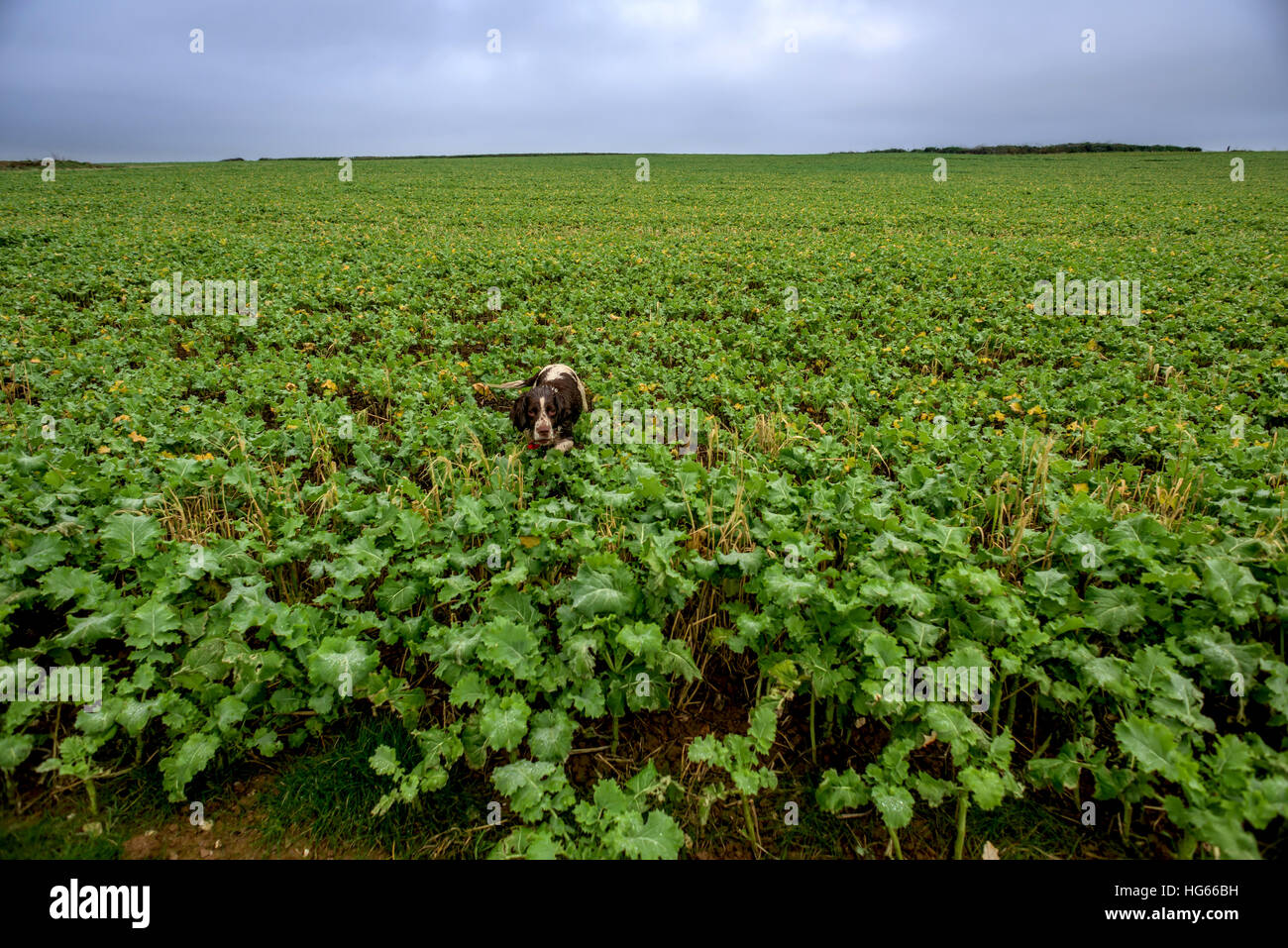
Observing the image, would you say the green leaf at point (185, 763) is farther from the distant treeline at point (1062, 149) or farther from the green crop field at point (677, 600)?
the distant treeline at point (1062, 149)

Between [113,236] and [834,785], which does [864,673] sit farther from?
[113,236]

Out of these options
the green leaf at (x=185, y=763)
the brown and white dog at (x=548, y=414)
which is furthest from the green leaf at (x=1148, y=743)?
the brown and white dog at (x=548, y=414)

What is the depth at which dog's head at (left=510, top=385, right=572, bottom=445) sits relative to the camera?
4816 mm

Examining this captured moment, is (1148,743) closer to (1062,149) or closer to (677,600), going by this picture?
(677,600)

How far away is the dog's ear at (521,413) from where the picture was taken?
16.3 feet

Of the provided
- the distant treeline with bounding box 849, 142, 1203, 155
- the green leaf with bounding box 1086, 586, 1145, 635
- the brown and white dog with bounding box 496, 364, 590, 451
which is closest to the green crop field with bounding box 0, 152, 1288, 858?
the green leaf with bounding box 1086, 586, 1145, 635

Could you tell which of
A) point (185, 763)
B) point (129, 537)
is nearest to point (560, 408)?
point (129, 537)

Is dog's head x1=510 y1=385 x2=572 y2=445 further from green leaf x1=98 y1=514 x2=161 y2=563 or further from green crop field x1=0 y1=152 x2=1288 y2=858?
green leaf x1=98 y1=514 x2=161 y2=563

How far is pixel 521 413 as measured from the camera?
498cm

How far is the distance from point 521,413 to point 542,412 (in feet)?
0.78

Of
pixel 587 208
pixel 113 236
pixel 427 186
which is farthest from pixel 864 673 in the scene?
pixel 427 186

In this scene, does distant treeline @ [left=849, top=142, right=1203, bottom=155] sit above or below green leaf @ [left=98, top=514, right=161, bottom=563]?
above
